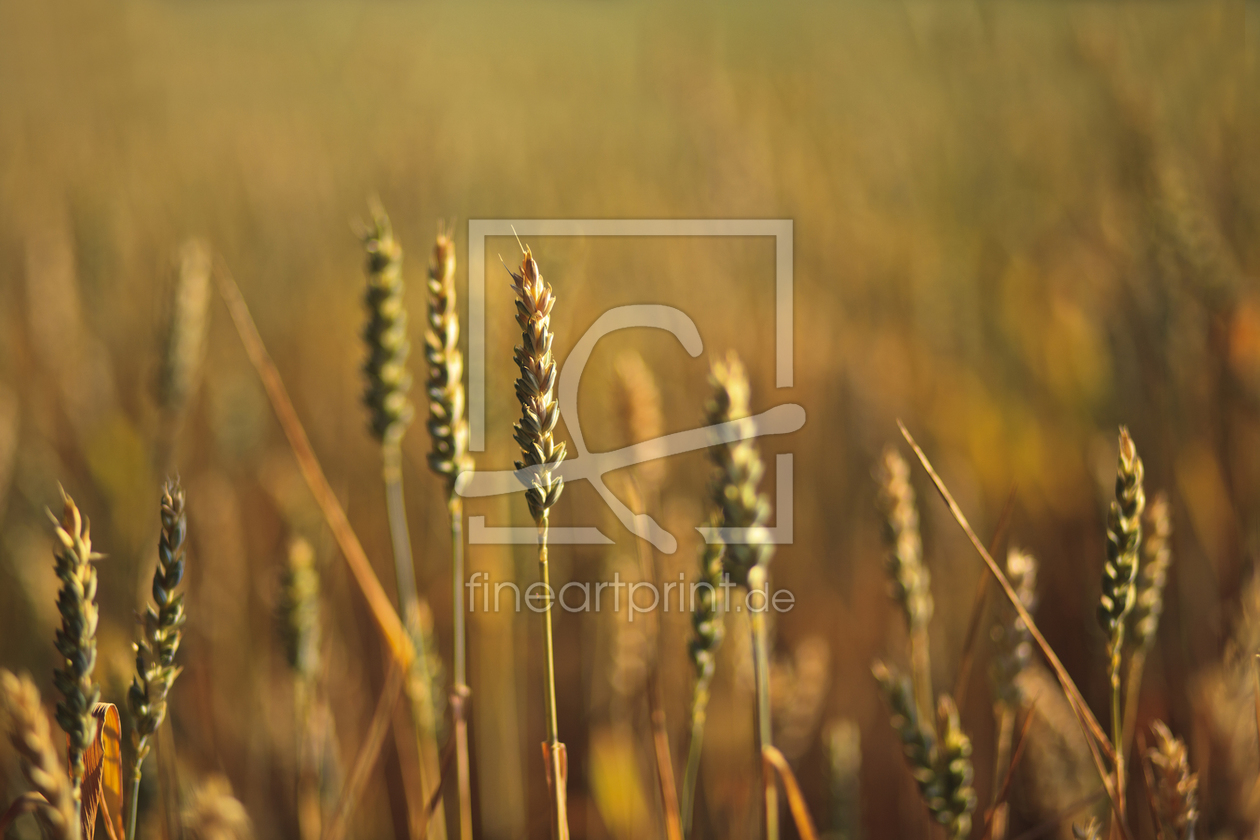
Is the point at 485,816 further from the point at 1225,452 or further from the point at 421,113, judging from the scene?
the point at 421,113

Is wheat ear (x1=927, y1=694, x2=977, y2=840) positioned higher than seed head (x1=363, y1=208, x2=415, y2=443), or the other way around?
seed head (x1=363, y1=208, x2=415, y2=443)

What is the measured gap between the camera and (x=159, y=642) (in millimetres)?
554

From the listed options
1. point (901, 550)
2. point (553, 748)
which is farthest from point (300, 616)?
point (901, 550)

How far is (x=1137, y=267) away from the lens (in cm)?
157

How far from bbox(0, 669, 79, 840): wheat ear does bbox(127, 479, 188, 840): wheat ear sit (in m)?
0.07

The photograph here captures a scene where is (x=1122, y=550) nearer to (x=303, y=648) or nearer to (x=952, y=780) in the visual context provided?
(x=952, y=780)

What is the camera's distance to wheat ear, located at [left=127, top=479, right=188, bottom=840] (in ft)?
1.78

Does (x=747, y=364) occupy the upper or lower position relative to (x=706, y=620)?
upper

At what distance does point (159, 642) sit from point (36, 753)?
0.10 m

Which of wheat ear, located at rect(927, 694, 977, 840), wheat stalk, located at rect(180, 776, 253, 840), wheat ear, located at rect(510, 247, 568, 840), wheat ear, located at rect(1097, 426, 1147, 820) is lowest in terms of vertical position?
wheat stalk, located at rect(180, 776, 253, 840)

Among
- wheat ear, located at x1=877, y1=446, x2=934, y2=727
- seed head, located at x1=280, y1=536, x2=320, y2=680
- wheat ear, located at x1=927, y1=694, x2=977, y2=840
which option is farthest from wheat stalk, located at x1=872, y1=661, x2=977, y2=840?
seed head, located at x1=280, y1=536, x2=320, y2=680

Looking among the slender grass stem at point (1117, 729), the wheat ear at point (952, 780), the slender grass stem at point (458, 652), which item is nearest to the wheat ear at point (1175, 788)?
the slender grass stem at point (1117, 729)

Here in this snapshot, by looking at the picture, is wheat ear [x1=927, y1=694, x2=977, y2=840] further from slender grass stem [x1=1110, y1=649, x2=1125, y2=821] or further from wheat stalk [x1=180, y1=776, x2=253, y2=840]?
wheat stalk [x1=180, y1=776, x2=253, y2=840]

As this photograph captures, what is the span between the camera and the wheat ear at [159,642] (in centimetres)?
54
